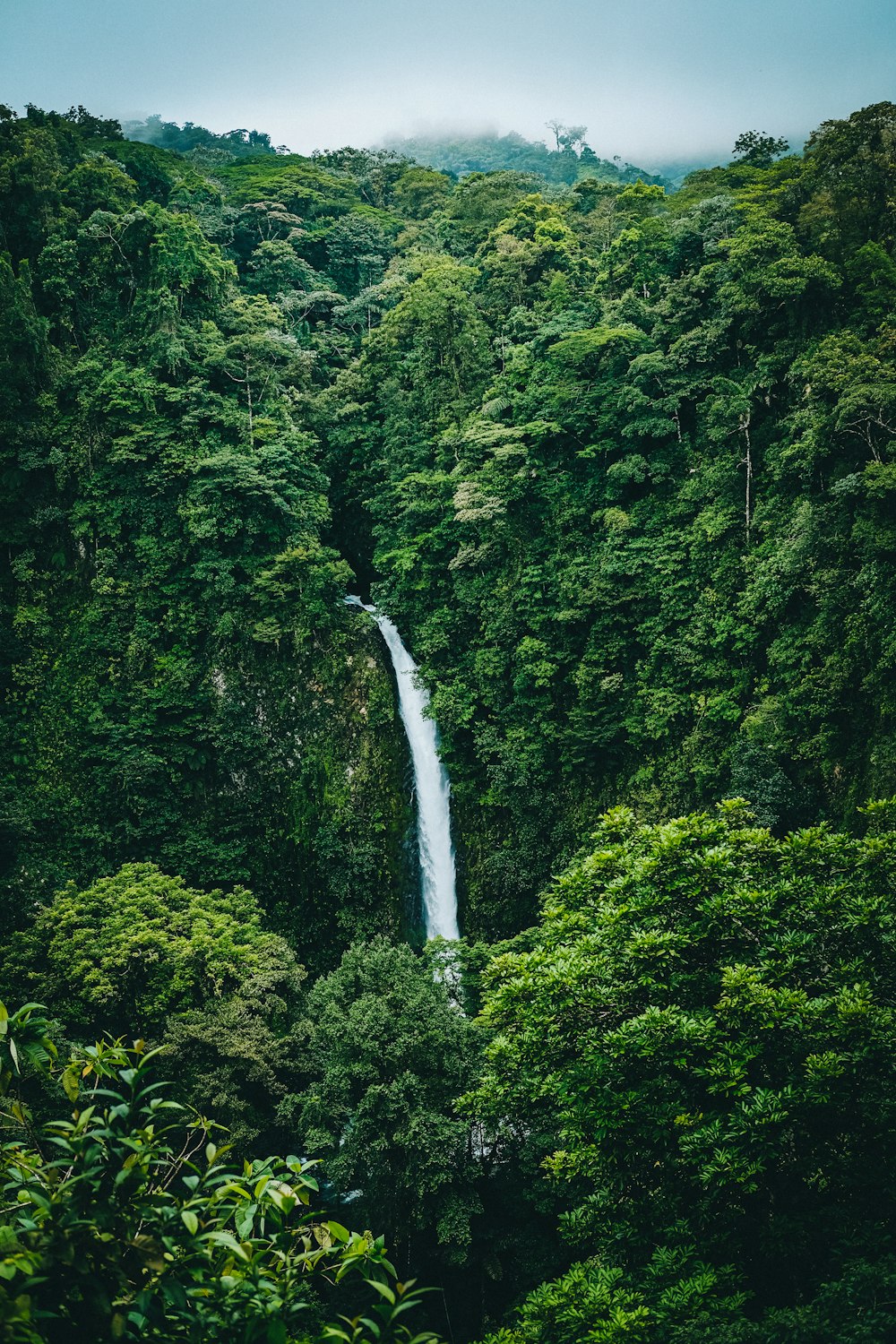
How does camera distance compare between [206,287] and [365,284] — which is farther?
[365,284]

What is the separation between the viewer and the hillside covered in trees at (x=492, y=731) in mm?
6289

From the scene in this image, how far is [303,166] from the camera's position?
30844 mm

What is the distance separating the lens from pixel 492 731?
55.6ft

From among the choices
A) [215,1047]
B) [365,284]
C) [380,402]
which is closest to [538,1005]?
[215,1047]

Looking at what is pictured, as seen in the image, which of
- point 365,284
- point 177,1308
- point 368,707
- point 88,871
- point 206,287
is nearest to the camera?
point 177,1308

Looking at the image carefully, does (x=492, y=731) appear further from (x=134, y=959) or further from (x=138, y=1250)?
(x=138, y=1250)

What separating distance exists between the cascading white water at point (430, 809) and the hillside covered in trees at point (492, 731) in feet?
1.04

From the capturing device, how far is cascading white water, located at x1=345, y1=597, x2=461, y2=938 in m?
17.1

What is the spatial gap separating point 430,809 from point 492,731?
2.24 meters

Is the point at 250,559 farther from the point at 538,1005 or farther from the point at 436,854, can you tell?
the point at 538,1005

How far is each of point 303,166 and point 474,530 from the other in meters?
21.0

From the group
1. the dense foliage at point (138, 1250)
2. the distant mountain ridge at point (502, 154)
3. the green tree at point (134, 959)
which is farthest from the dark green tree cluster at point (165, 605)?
the distant mountain ridge at point (502, 154)

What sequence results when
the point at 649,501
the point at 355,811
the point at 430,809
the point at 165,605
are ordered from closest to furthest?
the point at 649,501
the point at 355,811
the point at 430,809
the point at 165,605

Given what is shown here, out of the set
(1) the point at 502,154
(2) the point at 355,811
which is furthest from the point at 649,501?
(1) the point at 502,154
